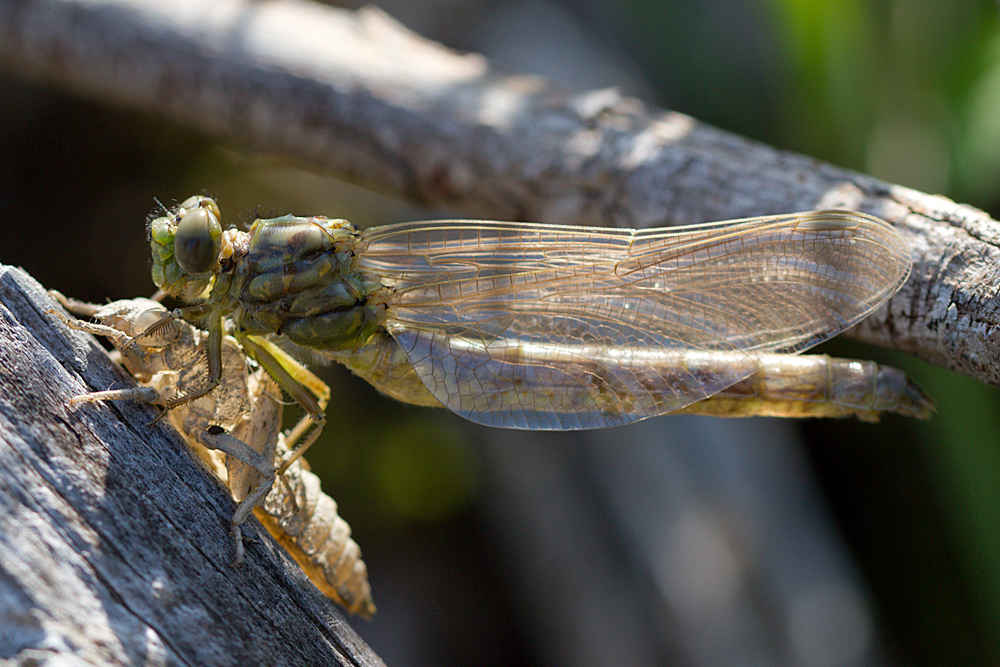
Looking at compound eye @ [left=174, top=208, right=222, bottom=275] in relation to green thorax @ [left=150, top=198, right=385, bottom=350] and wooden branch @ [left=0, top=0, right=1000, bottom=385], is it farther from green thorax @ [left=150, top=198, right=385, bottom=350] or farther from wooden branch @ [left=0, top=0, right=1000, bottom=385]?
wooden branch @ [left=0, top=0, right=1000, bottom=385]

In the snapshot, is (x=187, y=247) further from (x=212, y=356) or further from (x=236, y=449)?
(x=236, y=449)

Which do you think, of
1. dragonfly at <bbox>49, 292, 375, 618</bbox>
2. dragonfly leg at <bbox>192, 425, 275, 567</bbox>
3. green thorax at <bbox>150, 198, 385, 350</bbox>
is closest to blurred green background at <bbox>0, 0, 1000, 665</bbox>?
green thorax at <bbox>150, 198, 385, 350</bbox>

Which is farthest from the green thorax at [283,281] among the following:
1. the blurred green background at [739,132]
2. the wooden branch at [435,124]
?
the wooden branch at [435,124]

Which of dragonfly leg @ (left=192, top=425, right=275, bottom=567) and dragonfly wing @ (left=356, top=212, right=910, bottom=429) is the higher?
dragonfly wing @ (left=356, top=212, right=910, bottom=429)

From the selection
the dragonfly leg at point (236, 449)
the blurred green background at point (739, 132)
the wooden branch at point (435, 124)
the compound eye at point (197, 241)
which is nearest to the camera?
the dragonfly leg at point (236, 449)

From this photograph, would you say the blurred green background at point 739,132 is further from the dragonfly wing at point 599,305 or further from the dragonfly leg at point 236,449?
the dragonfly leg at point 236,449

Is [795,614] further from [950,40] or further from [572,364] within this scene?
[950,40]

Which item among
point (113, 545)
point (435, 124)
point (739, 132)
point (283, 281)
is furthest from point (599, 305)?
point (739, 132)
